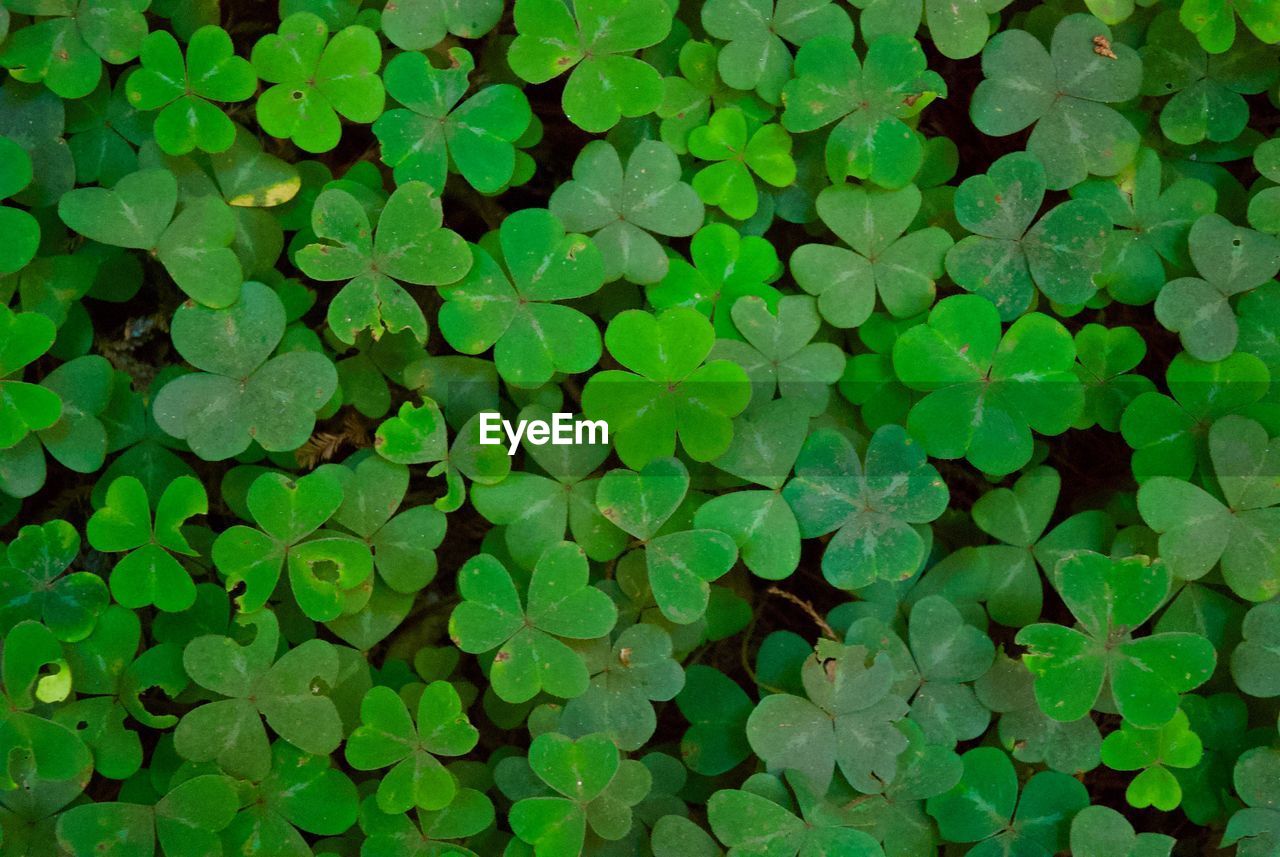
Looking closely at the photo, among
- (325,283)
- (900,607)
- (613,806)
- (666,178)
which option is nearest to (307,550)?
(325,283)

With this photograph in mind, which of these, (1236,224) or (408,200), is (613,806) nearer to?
(408,200)

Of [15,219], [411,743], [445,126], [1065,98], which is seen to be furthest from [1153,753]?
[15,219]

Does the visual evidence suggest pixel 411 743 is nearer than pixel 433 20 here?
Yes

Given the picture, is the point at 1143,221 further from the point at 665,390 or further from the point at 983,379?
the point at 665,390

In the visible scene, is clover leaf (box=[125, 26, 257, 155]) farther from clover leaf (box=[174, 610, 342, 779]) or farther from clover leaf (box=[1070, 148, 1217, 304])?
clover leaf (box=[1070, 148, 1217, 304])

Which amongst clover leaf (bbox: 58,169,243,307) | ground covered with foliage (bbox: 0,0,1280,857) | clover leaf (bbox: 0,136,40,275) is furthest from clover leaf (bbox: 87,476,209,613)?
clover leaf (bbox: 0,136,40,275)

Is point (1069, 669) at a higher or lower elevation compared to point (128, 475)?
lower
